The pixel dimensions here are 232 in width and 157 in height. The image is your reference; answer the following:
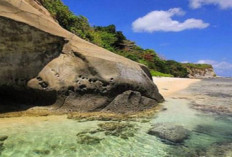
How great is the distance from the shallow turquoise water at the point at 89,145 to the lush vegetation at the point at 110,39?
432 inches

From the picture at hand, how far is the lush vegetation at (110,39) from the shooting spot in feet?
65.2

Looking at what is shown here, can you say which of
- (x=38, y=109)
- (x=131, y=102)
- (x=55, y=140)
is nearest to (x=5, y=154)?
(x=55, y=140)

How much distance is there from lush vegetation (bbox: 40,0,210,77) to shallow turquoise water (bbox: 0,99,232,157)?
36.0ft

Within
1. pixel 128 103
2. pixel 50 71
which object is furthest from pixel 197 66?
pixel 50 71

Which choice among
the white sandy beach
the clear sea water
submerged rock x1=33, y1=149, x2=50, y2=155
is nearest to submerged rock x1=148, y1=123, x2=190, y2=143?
the clear sea water

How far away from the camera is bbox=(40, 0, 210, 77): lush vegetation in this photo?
19.9 meters

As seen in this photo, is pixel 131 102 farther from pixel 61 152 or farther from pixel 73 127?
pixel 61 152

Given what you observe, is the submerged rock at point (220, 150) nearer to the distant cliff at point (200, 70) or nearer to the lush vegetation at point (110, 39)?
the lush vegetation at point (110, 39)

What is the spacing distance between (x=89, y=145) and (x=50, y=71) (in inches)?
150

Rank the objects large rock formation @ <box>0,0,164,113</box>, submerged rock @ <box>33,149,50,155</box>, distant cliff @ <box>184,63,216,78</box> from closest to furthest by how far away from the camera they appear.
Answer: submerged rock @ <box>33,149,50,155</box>, large rock formation @ <box>0,0,164,113</box>, distant cliff @ <box>184,63,216,78</box>

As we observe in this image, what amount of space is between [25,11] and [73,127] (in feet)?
13.3

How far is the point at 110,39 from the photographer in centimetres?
4528

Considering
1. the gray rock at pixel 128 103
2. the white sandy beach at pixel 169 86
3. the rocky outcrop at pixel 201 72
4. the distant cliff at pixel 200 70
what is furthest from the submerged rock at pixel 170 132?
the distant cliff at pixel 200 70

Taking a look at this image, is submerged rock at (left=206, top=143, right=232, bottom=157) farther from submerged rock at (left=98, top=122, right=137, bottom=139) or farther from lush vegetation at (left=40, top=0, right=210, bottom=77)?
lush vegetation at (left=40, top=0, right=210, bottom=77)
